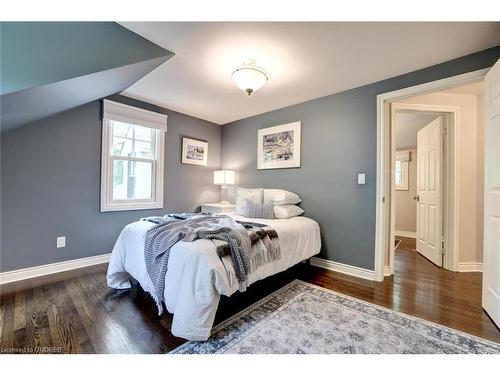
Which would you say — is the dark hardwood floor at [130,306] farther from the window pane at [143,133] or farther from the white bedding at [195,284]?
the window pane at [143,133]

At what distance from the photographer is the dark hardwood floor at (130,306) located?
57.2 inches

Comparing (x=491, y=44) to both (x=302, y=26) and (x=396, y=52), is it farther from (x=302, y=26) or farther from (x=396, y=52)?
(x=302, y=26)

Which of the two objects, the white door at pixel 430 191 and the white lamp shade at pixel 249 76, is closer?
the white lamp shade at pixel 249 76

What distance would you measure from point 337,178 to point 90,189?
10.6 feet

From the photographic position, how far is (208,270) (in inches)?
57.0

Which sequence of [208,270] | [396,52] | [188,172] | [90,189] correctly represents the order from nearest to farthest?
1. [208,270]
2. [396,52]
3. [90,189]
4. [188,172]

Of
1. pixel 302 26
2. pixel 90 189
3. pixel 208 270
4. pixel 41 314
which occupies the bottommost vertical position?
pixel 41 314

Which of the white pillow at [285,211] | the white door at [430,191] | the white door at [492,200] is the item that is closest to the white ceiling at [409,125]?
the white door at [430,191]

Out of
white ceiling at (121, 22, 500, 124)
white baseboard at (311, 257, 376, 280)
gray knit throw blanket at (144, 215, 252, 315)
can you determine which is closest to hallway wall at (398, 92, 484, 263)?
white ceiling at (121, 22, 500, 124)

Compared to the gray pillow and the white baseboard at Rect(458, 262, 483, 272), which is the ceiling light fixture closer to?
the gray pillow

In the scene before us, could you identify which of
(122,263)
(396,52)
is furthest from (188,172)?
(396,52)

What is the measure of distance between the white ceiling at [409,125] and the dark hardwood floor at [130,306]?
241 centimetres

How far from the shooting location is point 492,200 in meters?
1.79
